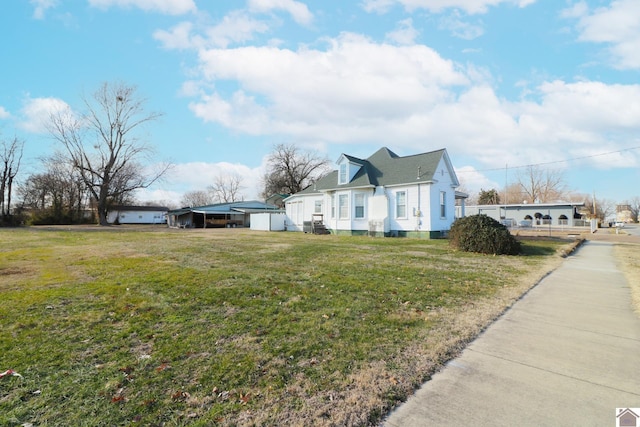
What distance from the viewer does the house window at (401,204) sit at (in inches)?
774

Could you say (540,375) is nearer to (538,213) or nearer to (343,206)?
(343,206)

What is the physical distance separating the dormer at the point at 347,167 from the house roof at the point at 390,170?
0.07 metres

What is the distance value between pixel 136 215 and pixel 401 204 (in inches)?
2263

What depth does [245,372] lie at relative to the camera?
298 centimetres

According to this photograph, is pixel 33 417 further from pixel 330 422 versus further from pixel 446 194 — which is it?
pixel 446 194

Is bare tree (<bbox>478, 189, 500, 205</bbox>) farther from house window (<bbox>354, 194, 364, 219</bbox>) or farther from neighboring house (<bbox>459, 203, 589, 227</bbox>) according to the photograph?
house window (<bbox>354, 194, 364, 219</bbox>)

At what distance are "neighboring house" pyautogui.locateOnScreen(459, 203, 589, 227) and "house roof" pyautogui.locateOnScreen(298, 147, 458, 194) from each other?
21588 millimetres

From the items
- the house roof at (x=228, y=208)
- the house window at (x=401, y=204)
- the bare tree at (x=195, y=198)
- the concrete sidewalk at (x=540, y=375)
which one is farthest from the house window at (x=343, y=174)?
the bare tree at (x=195, y=198)

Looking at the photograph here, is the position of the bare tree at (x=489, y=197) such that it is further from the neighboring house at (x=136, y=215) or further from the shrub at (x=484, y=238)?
the neighboring house at (x=136, y=215)

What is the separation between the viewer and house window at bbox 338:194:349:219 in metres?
21.8

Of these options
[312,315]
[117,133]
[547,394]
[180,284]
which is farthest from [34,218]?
[547,394]

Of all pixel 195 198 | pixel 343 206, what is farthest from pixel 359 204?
pixel 195 198

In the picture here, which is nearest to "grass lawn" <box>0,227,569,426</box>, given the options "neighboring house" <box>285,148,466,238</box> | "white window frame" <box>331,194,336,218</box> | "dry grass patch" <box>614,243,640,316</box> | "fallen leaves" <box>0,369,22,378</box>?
"fallen leaves" <box>0,369,22,378</box>

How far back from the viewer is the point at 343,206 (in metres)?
22.1
